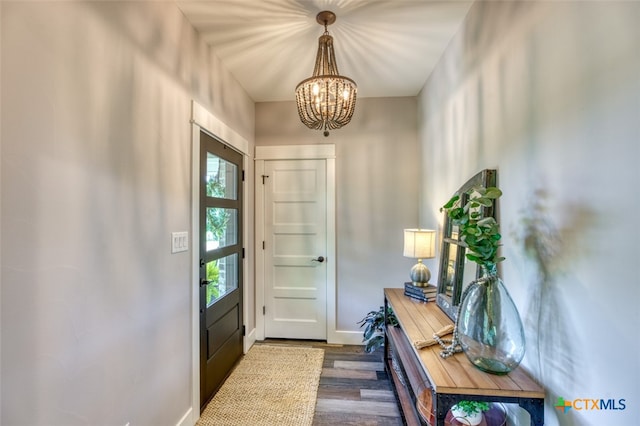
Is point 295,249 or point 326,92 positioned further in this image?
point 295,249

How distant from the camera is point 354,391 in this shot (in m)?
2.29

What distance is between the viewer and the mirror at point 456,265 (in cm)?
151

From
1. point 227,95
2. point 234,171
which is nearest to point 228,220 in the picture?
point 234,171

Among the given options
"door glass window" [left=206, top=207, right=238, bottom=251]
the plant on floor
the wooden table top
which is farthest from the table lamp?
"door glass window" [left=206, top=207, right=238, bottom=251]

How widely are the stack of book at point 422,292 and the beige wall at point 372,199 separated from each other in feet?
2.55

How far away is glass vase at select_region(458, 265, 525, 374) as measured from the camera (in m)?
1.12

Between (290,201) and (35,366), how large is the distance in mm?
2428

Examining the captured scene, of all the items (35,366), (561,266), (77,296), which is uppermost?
(561,266)

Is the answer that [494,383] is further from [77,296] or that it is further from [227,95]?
[227,95]

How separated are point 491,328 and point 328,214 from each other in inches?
83.9

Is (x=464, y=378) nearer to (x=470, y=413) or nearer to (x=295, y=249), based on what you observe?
(x=470, y=413)

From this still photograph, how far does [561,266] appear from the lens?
1023 millimetres

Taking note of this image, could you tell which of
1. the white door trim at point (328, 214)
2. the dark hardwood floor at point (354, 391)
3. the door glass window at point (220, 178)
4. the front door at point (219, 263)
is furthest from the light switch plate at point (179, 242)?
the dark hardwood floor at point (354, 391)

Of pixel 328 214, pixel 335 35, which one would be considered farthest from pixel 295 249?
pixel 335 35
